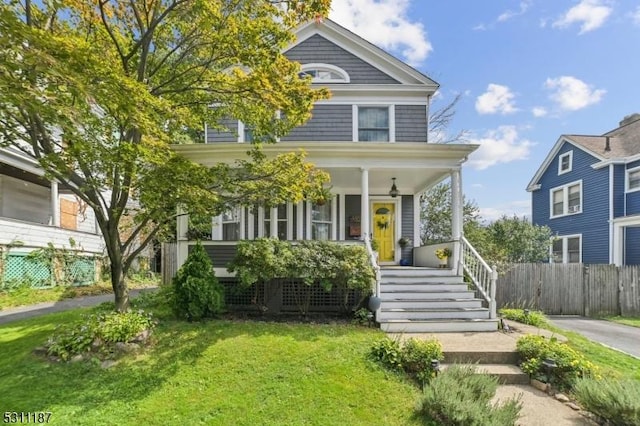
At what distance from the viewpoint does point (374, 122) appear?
37.1 ft

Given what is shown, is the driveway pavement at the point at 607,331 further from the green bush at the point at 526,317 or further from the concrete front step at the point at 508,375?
the concrete front step at the point at 508,375

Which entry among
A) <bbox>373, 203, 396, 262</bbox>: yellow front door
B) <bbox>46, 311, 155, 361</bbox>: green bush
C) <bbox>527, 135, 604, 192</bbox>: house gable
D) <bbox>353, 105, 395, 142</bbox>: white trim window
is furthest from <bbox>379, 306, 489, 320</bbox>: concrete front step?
<bbox>527, 135, 604, 192</bbox>: house gable

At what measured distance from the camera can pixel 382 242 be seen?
460 inches

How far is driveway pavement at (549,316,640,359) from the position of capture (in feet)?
24.5

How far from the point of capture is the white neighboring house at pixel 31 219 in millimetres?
10977

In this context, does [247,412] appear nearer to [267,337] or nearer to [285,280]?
[267,337]

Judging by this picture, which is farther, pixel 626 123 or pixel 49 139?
pixel 626 123

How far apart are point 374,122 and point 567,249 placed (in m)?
13.5

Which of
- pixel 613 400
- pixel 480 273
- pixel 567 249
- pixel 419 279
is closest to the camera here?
pixel 613 400

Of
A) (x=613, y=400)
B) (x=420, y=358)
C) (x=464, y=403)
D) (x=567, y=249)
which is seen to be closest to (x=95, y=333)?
(x=420, y=358)

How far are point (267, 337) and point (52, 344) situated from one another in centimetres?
346

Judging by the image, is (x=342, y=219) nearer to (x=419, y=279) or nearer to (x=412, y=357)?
(x=419, y=279)

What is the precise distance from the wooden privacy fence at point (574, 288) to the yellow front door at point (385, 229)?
3887 mm

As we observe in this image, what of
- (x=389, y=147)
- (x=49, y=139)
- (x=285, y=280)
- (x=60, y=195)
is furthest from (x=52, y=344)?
(x=60, y=195)
